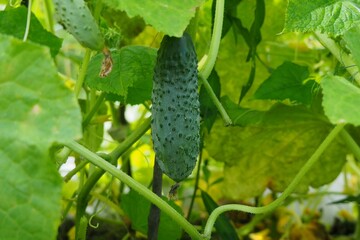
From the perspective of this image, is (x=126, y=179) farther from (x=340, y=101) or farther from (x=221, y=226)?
(x=221, y=226)

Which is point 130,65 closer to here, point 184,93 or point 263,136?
point 184,93

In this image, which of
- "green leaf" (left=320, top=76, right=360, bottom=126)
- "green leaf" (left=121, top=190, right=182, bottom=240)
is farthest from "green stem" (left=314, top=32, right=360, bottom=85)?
"green leaf" (left=121, top=190, right=182, bottom=240)

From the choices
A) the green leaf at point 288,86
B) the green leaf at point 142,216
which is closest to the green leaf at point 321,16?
the green leaf at point 288,86

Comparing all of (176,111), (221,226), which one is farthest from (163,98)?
(221,226)

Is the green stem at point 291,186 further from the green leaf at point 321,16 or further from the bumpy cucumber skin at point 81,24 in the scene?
the bumpy cucumber skin at point 81,24

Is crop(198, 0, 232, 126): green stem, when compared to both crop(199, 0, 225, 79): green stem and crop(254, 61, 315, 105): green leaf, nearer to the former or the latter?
crop(199, 0, 225, 79): green stem

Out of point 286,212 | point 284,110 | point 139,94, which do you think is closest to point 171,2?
point 139,94
